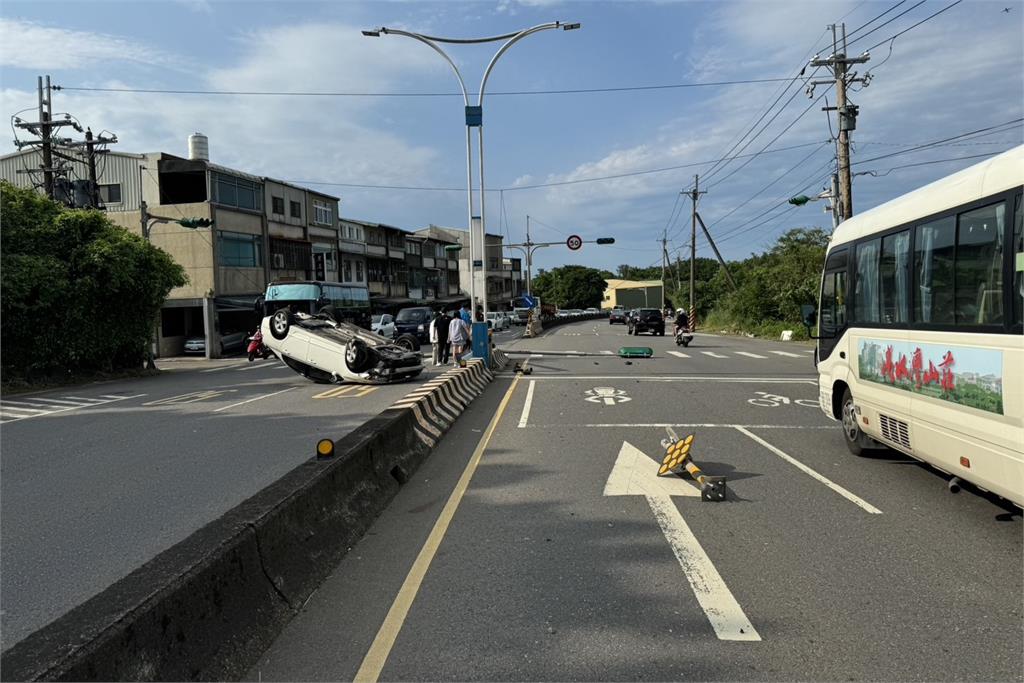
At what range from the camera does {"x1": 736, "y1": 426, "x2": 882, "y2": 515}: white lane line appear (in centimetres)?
643

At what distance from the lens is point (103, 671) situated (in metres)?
2.81

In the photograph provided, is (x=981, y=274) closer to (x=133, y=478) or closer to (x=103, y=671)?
(x=103, y=671)

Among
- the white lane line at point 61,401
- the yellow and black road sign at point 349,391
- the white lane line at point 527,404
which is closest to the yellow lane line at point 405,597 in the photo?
the white lane line at point 527,404

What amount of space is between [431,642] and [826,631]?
217cm

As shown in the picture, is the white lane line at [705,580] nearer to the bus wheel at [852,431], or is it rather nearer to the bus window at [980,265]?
the bus window at [980,265]

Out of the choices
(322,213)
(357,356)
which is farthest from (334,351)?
(322,213)

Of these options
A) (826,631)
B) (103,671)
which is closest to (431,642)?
(103,671)

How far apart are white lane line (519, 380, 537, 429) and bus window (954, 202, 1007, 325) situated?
670 centimetres

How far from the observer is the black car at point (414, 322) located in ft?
119

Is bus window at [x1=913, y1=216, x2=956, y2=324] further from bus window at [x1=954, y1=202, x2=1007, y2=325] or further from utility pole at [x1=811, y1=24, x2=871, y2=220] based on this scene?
utility pole at [x1=811, y1=24, x2=871, y2=220]

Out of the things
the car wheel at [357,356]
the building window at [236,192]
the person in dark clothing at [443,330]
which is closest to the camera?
the car wheel at [357,356]

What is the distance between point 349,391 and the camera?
16.8 m

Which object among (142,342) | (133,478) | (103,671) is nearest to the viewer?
(103,671)

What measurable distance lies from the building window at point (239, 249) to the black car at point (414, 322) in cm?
956
